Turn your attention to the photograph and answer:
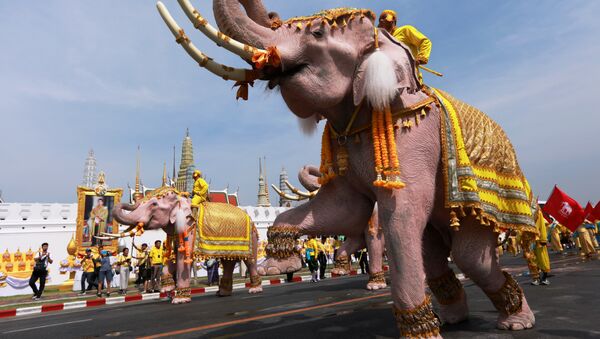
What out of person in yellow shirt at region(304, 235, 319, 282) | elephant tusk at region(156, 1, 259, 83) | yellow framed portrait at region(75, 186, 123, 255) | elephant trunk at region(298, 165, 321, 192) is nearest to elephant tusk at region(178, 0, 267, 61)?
elephant tusk at region(156, 1, 259, 83)

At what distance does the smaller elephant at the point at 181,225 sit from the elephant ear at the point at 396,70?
6337 millimetres

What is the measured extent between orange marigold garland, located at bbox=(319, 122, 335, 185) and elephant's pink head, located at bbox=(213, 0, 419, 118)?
16.3 inches

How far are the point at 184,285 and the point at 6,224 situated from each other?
48.4ft

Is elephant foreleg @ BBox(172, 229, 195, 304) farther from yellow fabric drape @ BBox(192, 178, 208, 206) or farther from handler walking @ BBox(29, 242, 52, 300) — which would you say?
handler walking @ BBox(29, 242, 52, 300)

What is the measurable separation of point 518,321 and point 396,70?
217 cm

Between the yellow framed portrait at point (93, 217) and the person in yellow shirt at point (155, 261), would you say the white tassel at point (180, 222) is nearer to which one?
the person in yellow shirt at point (155, 261)

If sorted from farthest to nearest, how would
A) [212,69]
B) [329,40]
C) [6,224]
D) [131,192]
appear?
[131,192] < [6,224] < [329,40] < [212,69]

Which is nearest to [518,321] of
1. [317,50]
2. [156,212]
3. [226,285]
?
[317,50]

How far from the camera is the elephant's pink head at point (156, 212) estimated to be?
8906 millimetres

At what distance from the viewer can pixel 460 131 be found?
3.12 metres

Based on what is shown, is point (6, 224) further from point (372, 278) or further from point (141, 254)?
point (372, 278)

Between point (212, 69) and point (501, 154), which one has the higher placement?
point (212, 69)

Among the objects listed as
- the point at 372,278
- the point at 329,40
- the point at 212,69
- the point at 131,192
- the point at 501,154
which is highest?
the point at 131,192

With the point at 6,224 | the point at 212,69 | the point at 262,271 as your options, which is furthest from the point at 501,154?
the point at 6,224
